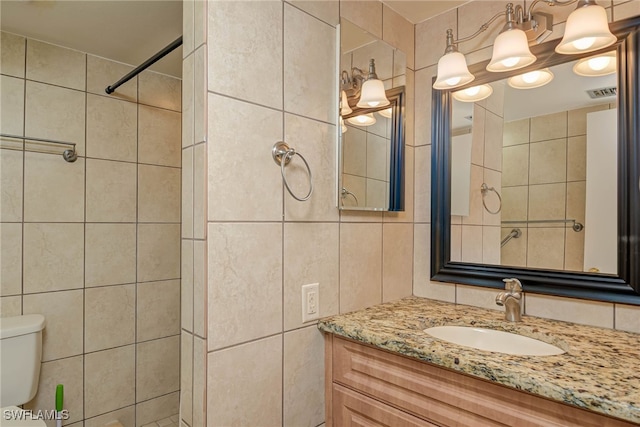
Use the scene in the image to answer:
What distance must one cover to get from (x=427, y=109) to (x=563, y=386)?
4.20 ft

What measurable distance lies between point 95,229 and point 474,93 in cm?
212

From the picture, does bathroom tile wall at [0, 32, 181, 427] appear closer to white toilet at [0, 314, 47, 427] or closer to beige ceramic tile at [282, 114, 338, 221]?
white toilet at [0, 314, 47, 427]

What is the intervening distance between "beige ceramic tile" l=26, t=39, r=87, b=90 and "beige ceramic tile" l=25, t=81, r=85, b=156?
0.04 m

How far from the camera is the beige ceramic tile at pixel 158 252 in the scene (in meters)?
2.25

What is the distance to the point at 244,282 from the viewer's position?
1084 millimetres

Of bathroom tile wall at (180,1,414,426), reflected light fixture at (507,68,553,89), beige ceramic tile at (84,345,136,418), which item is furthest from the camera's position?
beige ceramic tile at (84,345,136,418)

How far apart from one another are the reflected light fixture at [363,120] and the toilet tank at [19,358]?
Result: 5.90 feet

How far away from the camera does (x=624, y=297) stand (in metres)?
1.17

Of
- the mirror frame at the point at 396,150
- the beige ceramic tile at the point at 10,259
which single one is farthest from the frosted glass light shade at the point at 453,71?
the beige ceramic tile at the point at 10,259

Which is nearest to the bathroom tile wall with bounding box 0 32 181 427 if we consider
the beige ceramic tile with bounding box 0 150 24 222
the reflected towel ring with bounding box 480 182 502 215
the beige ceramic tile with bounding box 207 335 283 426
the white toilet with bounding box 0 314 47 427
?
the beige ceramic tile with bounding box 0 150 24 222

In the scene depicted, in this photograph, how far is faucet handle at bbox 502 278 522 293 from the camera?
4.34 ft

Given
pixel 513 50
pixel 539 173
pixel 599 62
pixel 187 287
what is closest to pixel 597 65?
pixel 599 62

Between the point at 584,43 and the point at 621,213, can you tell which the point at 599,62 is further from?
the point at 621,213

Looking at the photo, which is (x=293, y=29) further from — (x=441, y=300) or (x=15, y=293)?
(x=15, y=293)
